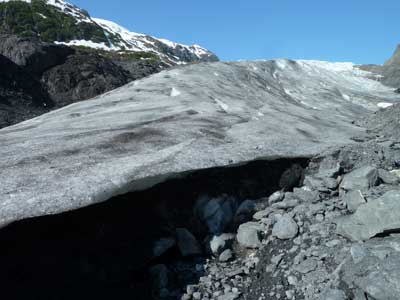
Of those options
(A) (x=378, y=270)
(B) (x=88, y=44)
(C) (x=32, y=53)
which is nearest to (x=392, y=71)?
(C) (x=32, y=53)

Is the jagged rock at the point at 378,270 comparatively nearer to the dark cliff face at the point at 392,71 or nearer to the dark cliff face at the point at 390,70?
the dark cliff face at the point at 390,70

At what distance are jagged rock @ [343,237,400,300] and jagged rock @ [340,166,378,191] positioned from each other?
2.47m

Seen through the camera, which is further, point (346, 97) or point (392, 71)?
point (392, 71)

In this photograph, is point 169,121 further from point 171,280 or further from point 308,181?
point 171,280

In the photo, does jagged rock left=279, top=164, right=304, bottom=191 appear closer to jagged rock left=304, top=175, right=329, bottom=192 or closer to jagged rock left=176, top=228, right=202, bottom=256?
jagged rock left=304, top=175, right=329, bottom=192

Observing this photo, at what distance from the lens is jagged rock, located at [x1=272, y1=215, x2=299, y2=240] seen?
791 centimetres

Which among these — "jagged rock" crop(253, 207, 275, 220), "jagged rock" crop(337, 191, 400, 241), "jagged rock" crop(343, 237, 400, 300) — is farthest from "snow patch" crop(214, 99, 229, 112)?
"jagged rock" crop(343, 237, 400, 300)

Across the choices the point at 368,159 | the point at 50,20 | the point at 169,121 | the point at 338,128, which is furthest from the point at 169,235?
the point at 50,20

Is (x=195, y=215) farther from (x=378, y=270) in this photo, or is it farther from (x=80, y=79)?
(x=80, y=79)

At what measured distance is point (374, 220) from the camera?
7.09 meters

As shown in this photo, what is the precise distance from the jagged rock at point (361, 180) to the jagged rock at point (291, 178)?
3.90 feet

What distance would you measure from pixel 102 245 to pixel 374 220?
475cm

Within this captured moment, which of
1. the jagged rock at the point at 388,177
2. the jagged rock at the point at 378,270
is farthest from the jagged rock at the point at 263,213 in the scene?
the jagged rock at the point at 388,177

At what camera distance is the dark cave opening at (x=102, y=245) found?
6.56 meters
